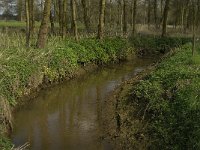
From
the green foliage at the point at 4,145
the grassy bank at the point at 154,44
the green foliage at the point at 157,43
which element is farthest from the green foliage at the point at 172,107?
the green foliage at the point at 157,43

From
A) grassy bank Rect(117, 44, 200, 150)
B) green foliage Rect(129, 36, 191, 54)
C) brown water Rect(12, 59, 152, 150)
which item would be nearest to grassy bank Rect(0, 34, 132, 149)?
brown water Rect(12, 59, 152, 150)

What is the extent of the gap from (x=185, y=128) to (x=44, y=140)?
428 cm

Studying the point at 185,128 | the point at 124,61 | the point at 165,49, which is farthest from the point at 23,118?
the point at 165,49

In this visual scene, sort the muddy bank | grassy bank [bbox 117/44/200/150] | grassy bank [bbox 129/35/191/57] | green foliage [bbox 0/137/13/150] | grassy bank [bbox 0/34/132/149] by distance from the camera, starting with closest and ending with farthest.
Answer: green foliage [bbox 0/137/13/150] < grassy bank [bbox 117/44/200/150] < the muddy bank < grassy bank [bbox 0/34/132/149] < grassy bank [bbox 129/35/191/57]

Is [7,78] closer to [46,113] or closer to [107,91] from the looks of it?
[46,113]

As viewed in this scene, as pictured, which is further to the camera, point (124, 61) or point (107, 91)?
point (124, 61)

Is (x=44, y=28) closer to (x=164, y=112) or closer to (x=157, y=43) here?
(x=164, y=112)

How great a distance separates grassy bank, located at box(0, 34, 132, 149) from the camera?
1296cm

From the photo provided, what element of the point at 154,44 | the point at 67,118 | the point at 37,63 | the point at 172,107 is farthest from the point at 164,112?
the point at 154,44

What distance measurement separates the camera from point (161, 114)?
10.0m

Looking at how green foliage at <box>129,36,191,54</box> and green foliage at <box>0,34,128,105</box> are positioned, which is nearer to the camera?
green foliage at <box>0,34,128,105</box>

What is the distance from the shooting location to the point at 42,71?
16.5 m

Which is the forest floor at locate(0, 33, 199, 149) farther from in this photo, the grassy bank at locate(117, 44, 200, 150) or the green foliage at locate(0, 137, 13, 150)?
the grassy bank at locate(117, 44, 200, 150)

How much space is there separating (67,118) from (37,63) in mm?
3679
